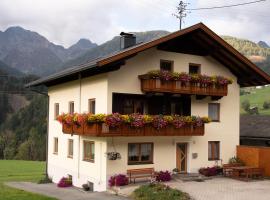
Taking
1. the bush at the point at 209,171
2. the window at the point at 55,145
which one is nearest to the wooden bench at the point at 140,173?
the bush at the point at 209,171

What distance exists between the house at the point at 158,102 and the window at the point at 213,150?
6 centimetres

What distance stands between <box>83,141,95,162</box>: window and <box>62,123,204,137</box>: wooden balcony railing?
1247 millimetres

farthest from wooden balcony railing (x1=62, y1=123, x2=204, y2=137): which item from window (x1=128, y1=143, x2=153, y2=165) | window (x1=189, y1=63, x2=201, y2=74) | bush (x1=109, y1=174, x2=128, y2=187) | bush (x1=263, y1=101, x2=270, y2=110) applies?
bush (x1=263, y1=101, x2=270, y2=110)

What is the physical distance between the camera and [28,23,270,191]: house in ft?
72.3

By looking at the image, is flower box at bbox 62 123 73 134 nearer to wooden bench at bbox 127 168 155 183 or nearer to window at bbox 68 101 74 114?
window at bbox 68 101 74 114

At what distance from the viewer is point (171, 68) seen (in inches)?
968

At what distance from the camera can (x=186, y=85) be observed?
2319 cm

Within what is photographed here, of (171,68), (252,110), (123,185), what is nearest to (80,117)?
(123,185)

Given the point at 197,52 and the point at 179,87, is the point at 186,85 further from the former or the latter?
the point at 197,52

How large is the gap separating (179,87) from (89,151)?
6431 millimetres

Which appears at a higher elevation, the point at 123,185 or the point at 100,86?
the point at 100,86

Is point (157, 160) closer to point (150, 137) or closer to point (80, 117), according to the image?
point (150, 137)

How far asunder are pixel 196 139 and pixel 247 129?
6851 millimetres

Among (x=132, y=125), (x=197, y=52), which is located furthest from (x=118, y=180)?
(x=197, y=52)
